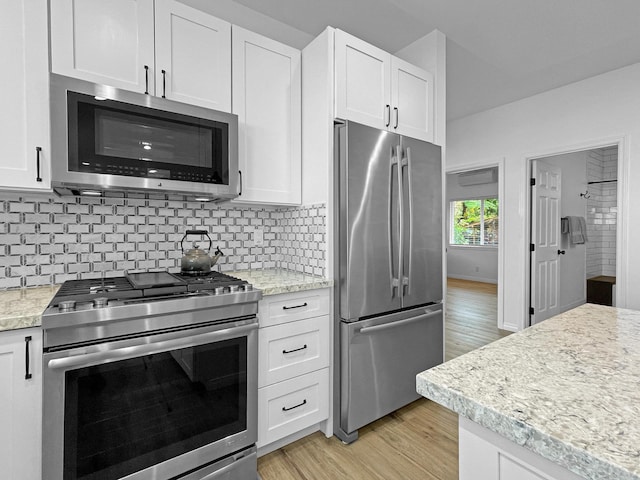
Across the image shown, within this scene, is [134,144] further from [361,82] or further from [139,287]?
[361,82]

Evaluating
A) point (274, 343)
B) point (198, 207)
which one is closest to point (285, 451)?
point (274, 343)

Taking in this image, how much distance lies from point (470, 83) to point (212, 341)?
147 inches

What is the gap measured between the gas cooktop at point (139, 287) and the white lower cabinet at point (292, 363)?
0.84 ft

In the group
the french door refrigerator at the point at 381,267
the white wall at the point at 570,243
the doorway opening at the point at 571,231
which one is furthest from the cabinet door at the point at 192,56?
the white wall at the point at 570,243

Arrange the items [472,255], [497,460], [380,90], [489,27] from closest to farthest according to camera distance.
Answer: [497,460] < [380,90] < [489,27] < [472,255]

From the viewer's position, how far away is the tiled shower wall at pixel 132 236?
5.58 feet

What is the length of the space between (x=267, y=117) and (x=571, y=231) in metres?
4.65

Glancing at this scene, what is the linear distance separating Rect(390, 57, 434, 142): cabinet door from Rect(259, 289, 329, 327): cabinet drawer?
130 cm

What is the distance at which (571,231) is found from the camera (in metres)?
4.69

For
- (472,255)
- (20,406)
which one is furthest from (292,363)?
(472,255)

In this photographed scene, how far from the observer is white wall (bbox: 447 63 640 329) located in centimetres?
321

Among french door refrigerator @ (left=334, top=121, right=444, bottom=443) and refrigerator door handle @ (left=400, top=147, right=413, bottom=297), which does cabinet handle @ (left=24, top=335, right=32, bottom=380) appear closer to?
french door refrigerator @ (left=334, top=121, right=444, bottom=443)

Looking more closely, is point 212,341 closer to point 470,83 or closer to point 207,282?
point 207,282

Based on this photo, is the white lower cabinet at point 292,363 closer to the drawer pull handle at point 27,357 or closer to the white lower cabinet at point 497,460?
the drawer pull handle at point 27,357
